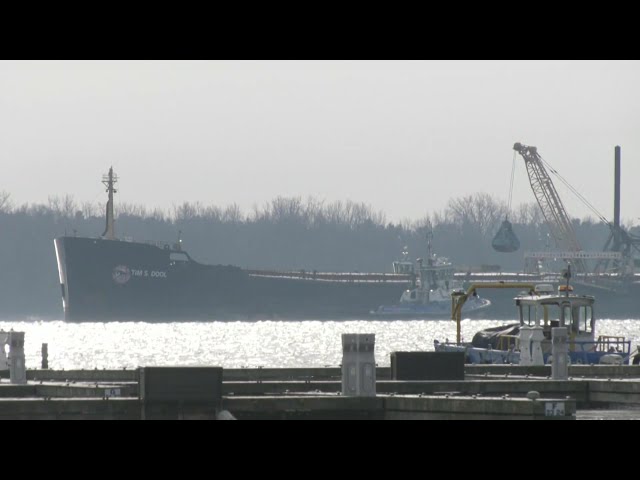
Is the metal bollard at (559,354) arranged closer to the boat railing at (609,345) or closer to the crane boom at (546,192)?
the boat railing at (609,345)

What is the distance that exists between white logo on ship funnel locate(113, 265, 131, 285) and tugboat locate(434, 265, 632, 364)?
365ft

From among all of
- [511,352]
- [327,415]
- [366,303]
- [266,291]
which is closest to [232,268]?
[266,291]

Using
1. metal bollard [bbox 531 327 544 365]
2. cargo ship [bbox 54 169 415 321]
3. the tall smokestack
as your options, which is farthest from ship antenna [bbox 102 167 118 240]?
metal bollard [bbox 531 327 544 365]

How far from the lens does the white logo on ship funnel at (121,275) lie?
154m

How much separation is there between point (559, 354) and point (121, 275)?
128m

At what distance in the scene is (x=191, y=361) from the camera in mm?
66125

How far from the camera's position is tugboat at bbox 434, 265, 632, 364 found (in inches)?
1419

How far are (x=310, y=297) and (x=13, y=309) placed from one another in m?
47.2

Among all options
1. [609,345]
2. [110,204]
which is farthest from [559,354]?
[110,204]

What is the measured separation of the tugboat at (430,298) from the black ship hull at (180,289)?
2.15m

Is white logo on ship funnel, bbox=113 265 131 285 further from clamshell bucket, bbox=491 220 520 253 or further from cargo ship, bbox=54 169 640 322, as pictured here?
clamshell bucket, bbox=491 220 520 253
